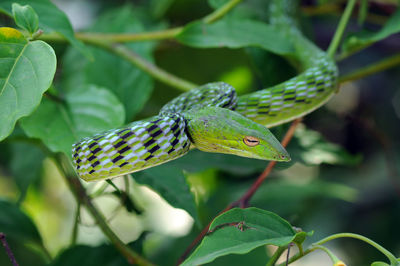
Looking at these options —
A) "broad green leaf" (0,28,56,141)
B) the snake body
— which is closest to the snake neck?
the snake body

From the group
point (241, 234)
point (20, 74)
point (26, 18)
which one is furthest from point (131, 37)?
point (241, 234)

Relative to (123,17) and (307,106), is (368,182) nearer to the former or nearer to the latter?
(307,106)

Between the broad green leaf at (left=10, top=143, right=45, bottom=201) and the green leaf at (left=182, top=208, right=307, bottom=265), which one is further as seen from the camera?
the broad green leaf at (left=10, top=143, right=45, bottom=201)

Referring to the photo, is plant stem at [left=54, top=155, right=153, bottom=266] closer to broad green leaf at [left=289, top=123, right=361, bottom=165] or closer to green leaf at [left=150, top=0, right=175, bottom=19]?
broad green leaf at [left=289, top=123, right=361, bottom=165]

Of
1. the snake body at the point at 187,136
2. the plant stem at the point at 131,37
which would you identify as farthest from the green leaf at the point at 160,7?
the snake body at the point at 187,136

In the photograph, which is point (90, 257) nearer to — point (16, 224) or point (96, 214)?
point (96, 214)

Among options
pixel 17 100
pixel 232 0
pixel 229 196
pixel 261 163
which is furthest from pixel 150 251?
pixel 17 100
